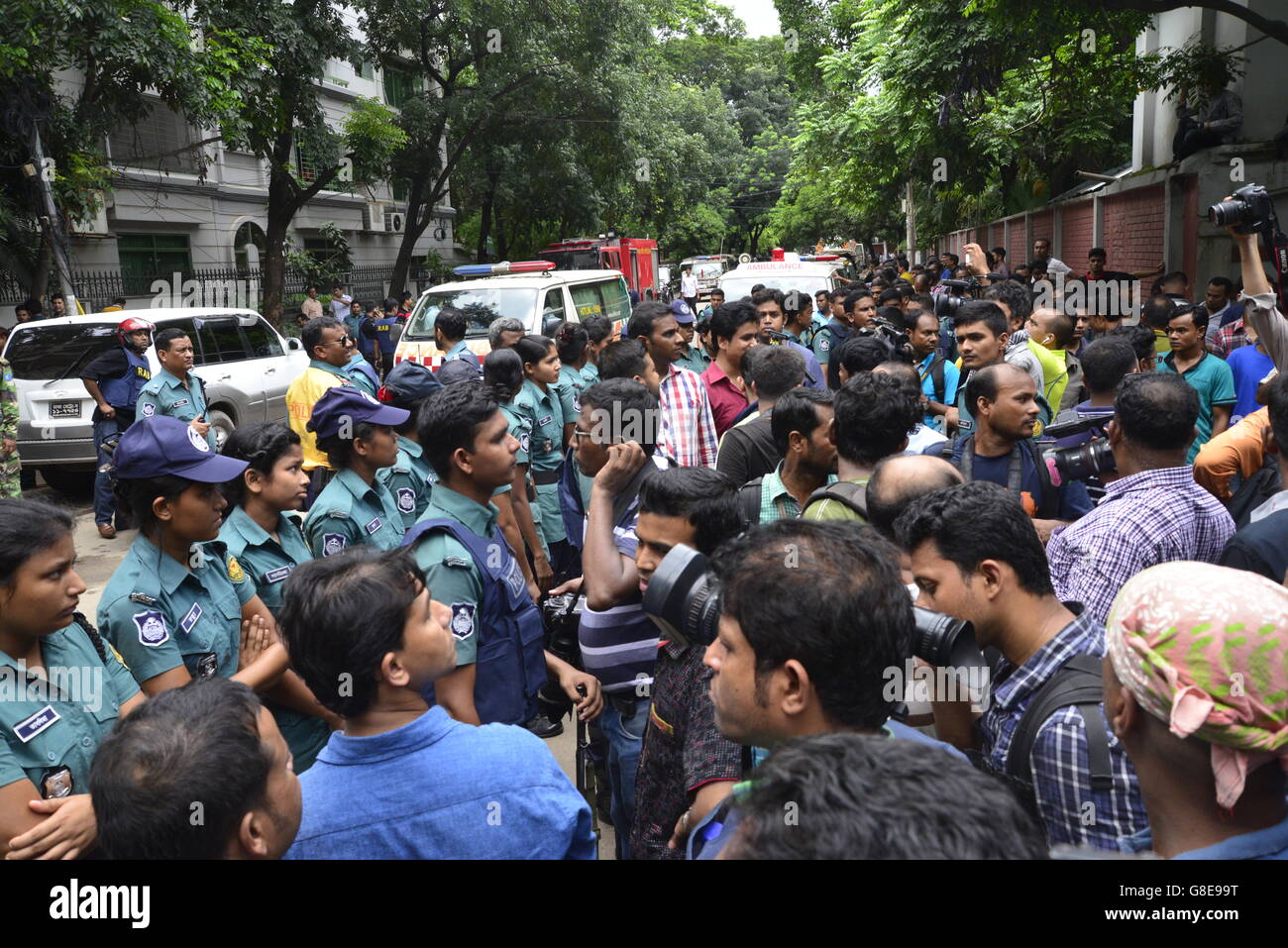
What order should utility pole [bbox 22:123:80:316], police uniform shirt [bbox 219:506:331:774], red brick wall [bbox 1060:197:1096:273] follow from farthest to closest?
red brick wall [bbox 1060:197:1096:273]
utility pole [bbox 22:123:80:316]
police uniform shirt [bbox 219:506:331:774]

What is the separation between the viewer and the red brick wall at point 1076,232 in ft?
44.9

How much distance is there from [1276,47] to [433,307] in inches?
349

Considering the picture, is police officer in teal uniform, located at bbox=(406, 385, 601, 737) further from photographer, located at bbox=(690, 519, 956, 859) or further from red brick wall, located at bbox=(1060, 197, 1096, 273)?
red brick wall, located at bbox=(1060, 197, 1096, 273)

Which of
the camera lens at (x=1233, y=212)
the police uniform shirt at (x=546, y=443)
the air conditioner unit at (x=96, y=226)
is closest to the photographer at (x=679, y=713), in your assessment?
the camera lens at (x=1233, y=212)

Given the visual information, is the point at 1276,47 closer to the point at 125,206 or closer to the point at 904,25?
the point at 904,25

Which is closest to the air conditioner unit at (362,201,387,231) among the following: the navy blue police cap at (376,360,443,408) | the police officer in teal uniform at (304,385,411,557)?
the navy blue police cap at (376,360,443,408)

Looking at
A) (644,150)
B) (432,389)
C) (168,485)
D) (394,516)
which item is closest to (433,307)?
(432,389)

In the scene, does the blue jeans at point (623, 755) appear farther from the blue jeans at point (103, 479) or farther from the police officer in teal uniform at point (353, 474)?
the blue jeans at point (103, 479)

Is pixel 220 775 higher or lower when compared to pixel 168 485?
lower

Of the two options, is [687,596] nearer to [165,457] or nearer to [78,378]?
[165,457]

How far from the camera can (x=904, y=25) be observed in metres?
11.2

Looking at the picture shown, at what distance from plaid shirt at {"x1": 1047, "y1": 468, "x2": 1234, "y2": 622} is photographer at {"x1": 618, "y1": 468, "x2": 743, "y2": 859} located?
100cm

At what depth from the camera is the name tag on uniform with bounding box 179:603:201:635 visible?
2527 mm

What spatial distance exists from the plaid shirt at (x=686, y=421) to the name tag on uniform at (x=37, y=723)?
10.2ft
